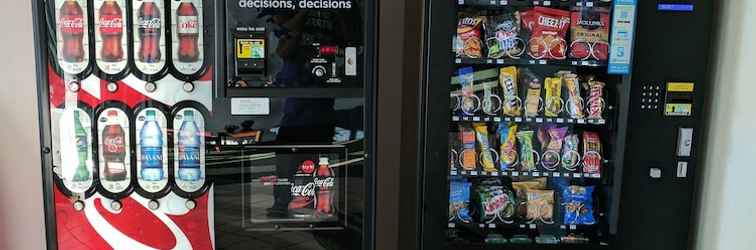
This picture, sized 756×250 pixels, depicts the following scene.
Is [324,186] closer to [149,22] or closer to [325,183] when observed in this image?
[325,183]

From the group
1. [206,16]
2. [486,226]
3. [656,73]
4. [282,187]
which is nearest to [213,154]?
[282,187]

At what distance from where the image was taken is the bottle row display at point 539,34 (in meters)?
2.19

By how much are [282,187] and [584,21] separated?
3.99 ft

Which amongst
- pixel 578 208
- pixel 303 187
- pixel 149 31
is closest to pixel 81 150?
pixel 149 31

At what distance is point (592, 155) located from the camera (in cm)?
227

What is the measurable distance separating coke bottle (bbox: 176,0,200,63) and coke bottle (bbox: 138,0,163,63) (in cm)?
6

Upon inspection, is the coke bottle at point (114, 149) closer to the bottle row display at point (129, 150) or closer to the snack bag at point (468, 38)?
the bottle row display at point (129, 150)

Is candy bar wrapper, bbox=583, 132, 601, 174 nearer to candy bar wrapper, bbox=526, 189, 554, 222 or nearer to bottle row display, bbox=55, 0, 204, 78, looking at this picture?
candy bar wrapper, bbox=526, 189, 554, 222

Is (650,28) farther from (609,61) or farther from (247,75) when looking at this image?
(247,75)

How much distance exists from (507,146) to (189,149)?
1126mm

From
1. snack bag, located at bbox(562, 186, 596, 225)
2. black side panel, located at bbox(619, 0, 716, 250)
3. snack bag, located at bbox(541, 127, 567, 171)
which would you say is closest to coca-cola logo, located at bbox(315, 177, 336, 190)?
snack bag, located at bbox(541, 127, 567, 171)

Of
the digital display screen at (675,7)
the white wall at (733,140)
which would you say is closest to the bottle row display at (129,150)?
the digital display screen at (675,7)

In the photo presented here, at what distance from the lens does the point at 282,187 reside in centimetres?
213

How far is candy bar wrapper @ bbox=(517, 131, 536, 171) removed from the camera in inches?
90.7
